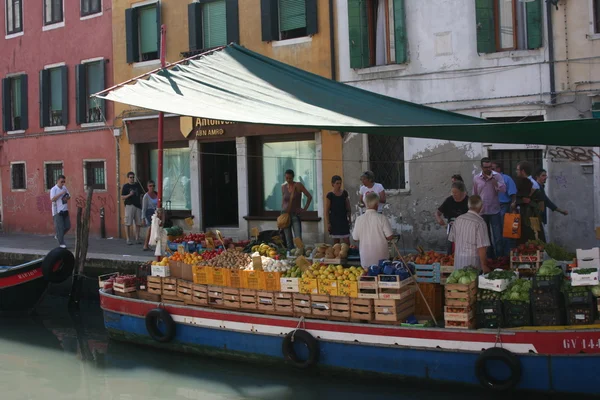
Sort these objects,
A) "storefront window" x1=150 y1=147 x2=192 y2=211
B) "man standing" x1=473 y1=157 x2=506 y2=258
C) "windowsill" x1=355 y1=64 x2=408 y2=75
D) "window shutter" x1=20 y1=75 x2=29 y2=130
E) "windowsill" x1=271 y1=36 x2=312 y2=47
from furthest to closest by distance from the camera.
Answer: "window shutter" x1=20 y1=75 x2=29 y2=130 → "storefront window" x1=150 y1=147 x2=192 y2=211 → "windowsill" x1=271 y1=36 x2=312 y2=47 → "windowsill" x1=355 y1=64 x2=408 y2=75 → "man standing" x1=473 y1=157 x2=506 y2=258

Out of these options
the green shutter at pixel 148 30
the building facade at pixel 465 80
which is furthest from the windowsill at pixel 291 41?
the green shutter at pixel 148 30

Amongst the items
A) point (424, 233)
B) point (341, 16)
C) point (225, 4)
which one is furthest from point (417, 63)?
point (225, 4)

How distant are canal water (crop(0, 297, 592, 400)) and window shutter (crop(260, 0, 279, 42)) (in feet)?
26.1

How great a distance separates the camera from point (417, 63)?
15.4 metres

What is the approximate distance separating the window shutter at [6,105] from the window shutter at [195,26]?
818 centimetres

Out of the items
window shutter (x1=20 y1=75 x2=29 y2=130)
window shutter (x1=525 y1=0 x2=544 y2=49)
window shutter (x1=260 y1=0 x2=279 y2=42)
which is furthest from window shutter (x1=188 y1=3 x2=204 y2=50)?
window shutter (x1=525 y1=0 x2=544 y2=49)

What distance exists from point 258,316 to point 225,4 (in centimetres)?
1088

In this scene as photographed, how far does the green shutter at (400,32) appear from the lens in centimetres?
1541

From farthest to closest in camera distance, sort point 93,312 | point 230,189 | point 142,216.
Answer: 1. point 230,189
2. point 142,216
3. point 93,312

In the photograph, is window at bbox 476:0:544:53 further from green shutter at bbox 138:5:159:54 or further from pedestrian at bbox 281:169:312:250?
green shutter at bbox 138:5:159:54

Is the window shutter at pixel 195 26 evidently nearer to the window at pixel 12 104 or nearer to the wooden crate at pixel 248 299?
the window at pixel 12 104

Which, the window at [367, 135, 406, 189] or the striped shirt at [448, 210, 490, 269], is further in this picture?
the window at [367, 135, 406, 189]

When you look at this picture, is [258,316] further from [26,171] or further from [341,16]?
[26,171]

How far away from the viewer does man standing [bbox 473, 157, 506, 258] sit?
1206cm
